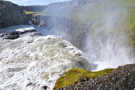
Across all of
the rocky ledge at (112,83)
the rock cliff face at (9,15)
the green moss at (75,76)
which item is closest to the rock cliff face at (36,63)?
the green moss at (75,76)

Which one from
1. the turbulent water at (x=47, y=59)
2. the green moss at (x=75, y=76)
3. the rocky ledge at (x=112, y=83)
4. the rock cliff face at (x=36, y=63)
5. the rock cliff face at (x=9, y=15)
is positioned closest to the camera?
the rocky ledge at (x=112, y=83)

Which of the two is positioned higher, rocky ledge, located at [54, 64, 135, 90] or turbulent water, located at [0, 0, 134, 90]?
rocky ledge, located at [54, 64, 135, 90]

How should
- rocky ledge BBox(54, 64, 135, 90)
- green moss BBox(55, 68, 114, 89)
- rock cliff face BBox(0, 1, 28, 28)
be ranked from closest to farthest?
rocky ledge BBox(54, 64, 135, 90)
green moss BBox(55, 68, 114, 89)
rock cliff face BBox(0, 1, 28, 28)

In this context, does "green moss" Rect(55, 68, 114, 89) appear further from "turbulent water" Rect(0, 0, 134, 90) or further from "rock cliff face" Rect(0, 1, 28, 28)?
"rock cliff face" Rect(0, 1, 28, 28)

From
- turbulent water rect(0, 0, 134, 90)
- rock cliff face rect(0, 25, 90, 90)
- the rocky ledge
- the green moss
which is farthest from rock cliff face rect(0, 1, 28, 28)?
the rocky ledge

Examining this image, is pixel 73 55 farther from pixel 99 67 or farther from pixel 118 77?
pixel 118 77

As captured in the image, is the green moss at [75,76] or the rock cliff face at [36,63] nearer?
the green moss at [75,76]

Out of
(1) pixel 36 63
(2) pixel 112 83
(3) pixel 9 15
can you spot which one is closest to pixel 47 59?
(1) pixel 36 63

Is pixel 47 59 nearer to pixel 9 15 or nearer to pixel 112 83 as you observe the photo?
pixel 112 83

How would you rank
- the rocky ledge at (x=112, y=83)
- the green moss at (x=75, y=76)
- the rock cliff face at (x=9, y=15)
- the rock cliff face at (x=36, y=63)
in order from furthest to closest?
the rock cliff face at (x=9, y=15)
the rock cliff face at (x=36, y=63)
the green moss at (x=75, y=76)
the rocky ledge at (x=112, y=83)

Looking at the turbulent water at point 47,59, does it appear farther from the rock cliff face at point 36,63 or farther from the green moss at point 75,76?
the green moss at point 75,76

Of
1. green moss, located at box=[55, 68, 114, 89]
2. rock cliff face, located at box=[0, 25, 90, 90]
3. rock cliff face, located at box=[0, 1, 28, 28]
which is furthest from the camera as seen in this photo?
rock cliff face, located at box=[0, 1, 28, 28]

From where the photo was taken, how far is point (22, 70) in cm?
2873

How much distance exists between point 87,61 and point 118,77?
47.2 feet
